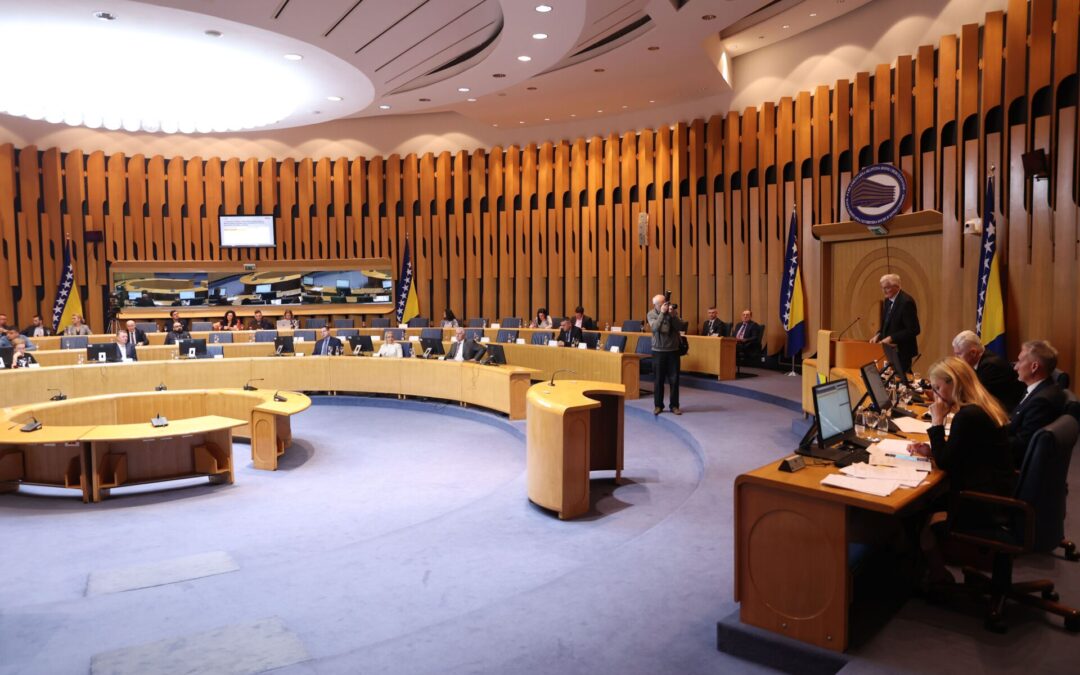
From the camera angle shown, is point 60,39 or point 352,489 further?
point 60,39

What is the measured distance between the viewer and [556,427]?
15.6 ft

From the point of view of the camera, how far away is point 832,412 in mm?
3363

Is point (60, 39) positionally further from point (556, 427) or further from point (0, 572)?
point (556, 427)

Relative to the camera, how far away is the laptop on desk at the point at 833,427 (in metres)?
3.03

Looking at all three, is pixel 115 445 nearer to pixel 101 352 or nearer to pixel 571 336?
pixel 101 352

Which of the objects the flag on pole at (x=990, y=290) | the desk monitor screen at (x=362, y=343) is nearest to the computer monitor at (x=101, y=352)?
the desk monitor screen at (x=362, y=343)

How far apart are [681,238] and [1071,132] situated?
6135 millimetres

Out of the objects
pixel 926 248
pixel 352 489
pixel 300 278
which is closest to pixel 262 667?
pixel 352 489

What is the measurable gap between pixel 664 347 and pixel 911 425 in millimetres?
3795

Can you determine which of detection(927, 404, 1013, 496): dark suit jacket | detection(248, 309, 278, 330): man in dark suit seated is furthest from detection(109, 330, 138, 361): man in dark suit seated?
detection(927, 404, 1013, 496): dark suit jacket

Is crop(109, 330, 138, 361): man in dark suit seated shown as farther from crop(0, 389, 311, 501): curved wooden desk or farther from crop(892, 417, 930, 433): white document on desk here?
crop(892, 417, 930, 433): white document on desk

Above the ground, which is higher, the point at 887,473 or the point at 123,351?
the point at 123,351

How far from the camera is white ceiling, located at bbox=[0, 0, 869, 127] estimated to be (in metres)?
7.48

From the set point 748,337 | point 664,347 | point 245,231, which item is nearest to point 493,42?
point 664,347
